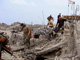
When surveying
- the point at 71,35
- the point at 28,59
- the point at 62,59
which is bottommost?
the point at 28,59

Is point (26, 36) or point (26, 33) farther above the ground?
point (26, 33)

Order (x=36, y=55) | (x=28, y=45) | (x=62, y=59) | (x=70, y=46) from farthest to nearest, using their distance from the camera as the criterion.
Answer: (x=28, y=45) → (x=36, y=55) → (x=70, y=46) → (x=62, y=59)

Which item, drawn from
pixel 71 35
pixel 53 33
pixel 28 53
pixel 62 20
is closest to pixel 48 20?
pixel 53 33

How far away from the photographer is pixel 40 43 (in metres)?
12.8

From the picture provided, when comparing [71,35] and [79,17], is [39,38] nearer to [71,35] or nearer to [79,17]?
[79,17]

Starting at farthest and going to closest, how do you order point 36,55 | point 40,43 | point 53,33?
point 53,33 → point 40,43 → point 36,55

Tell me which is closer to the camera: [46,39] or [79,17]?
[79,17]

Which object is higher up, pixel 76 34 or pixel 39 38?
pixel 76 34

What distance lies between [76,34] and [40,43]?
576 cm

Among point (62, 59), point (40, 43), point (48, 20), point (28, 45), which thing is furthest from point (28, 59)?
point (48, 20)

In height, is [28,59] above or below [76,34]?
below

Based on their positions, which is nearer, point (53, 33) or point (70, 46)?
point (70, 46)

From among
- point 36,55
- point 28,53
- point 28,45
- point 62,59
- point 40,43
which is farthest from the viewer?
point 40,43

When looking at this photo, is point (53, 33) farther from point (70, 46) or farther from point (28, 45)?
point (70, 46)
